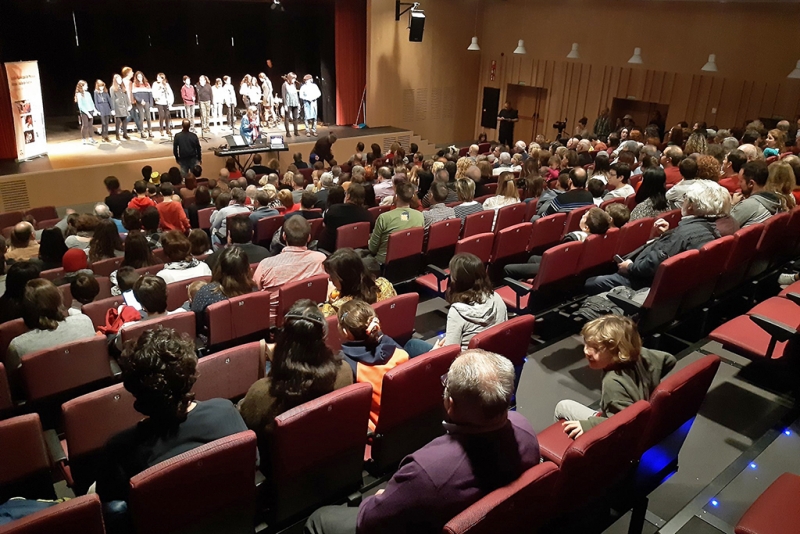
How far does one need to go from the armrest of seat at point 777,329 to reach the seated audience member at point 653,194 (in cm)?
184

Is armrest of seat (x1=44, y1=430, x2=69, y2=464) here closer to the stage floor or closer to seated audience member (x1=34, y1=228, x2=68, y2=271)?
seated audience member (x1=34, y1=228, x2=68, y2=271)

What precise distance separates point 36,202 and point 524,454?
30.7 feet

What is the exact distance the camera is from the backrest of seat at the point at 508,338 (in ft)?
8.57

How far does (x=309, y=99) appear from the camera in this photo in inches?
482

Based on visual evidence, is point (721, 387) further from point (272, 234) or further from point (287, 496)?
point (272, 234)

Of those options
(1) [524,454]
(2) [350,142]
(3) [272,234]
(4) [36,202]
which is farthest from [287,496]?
(2) [350,142]

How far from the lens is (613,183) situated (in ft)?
19.3

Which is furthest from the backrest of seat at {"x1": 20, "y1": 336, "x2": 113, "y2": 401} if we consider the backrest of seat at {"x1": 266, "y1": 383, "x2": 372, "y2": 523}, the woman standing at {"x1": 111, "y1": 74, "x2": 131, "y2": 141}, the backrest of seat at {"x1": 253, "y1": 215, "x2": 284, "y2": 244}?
the woman standing at {"x1": 111, "y1": 74, "x2": 131, "y2": 141}

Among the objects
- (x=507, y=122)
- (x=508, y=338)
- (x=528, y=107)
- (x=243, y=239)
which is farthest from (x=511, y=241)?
(x=528, y=107)

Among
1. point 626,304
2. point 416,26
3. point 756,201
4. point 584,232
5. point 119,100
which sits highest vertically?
point 416,26

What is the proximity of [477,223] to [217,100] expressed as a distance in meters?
8.98

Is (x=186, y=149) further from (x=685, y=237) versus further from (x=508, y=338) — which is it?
(x=508, y=338)

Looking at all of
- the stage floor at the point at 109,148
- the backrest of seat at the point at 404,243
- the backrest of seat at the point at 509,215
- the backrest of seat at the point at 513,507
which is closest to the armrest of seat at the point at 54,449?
the backrest of seat at the point at 513,507

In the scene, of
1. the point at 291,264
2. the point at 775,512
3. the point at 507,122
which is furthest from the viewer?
the point at 507,122
